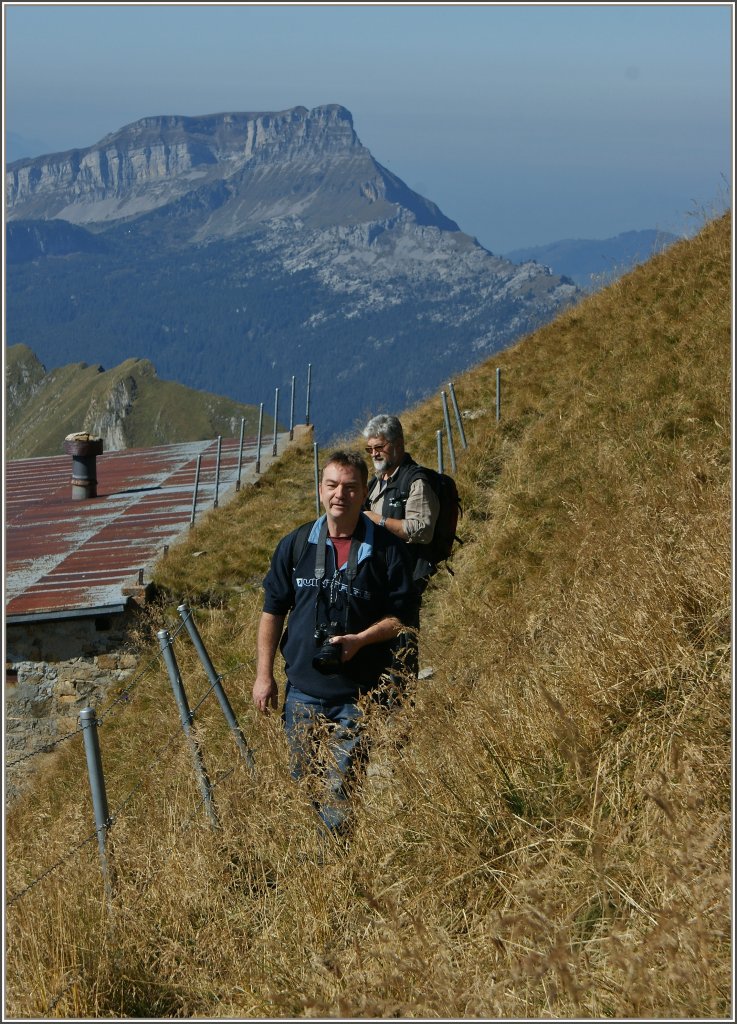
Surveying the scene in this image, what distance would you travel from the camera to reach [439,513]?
18.4 feet

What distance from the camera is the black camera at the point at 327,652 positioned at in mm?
4141

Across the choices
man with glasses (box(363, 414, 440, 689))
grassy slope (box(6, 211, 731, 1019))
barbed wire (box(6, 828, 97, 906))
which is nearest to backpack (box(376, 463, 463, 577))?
man with glasses (box(363, 414, 440, 689))

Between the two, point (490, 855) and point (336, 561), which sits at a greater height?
point (336, 561)

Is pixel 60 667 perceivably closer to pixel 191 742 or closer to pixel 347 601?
pixel 191 742

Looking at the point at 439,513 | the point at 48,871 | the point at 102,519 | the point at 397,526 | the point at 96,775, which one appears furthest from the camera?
the point at 102,519

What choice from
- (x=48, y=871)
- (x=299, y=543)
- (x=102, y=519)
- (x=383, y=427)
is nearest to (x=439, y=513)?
(x=383, y=427)

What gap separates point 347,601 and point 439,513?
1492 mm

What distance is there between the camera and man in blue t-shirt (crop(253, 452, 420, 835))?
420cm

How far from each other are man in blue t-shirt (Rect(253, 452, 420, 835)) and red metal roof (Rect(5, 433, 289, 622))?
9.17 m

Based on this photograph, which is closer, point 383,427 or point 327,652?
point 327,652

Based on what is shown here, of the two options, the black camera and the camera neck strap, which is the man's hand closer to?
the black camera

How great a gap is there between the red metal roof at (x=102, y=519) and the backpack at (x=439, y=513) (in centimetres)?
834

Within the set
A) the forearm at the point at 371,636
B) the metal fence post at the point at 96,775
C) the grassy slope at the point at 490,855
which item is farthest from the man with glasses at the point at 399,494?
the metal fence post at the point at 96,775

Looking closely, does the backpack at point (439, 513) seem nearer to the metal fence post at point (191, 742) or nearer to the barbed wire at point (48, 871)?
the metal fence post at point (191, 742)
